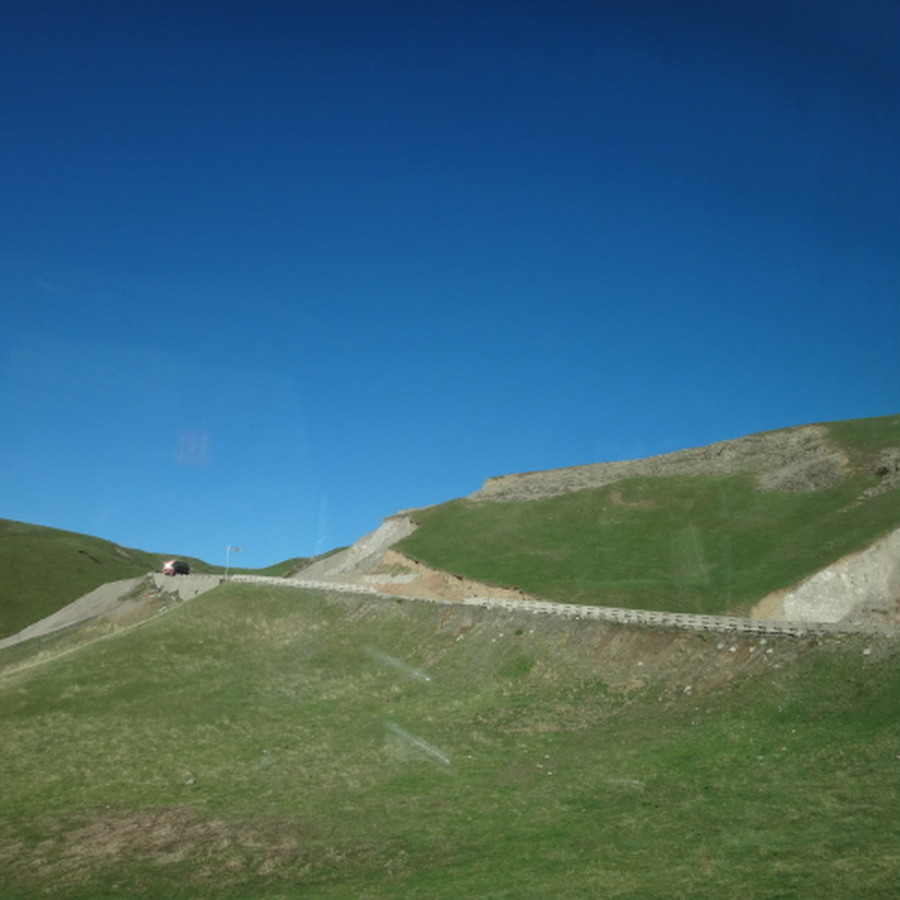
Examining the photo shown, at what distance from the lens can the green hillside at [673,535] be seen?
57.2 m

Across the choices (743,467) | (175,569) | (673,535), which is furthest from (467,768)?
(175,569)

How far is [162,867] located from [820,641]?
27.3 m

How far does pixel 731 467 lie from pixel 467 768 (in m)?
56.9

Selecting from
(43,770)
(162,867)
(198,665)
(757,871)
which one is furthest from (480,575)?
(757,871)

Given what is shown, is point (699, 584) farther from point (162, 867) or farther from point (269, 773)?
point (162, 867)

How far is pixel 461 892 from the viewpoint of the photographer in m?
20.4

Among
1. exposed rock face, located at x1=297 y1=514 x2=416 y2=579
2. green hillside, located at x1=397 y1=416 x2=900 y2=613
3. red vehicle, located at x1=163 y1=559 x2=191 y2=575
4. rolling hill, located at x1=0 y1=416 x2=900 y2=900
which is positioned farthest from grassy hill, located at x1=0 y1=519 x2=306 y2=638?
rolling hill, located at x1=0 y1=416 x2=900 y2=900

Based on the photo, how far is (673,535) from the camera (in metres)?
69.5

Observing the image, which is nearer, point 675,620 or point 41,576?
point 675,620

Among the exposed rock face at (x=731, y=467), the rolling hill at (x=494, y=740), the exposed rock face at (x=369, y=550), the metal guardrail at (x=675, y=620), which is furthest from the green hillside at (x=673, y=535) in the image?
the metal guardrail at (x=675, y=620)

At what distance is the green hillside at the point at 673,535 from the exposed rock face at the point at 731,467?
4.89 ft

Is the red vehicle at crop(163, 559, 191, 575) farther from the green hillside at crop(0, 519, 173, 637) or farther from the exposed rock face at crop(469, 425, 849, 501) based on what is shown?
the green hillside at crop(0, 519, 173, 637)

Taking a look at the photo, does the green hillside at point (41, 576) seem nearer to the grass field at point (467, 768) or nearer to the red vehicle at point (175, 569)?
the red vehicle at point (175, 569)

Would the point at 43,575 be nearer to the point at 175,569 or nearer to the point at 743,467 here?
the point at 175,569
